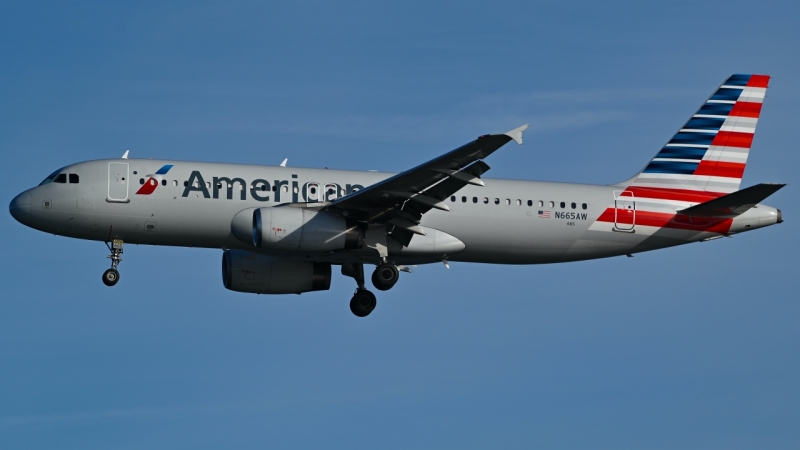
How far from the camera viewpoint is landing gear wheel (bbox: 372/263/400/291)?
39125 mm

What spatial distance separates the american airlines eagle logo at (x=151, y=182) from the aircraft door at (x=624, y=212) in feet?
51.8

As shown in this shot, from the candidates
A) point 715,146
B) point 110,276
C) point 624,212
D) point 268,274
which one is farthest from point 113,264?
point 715,146

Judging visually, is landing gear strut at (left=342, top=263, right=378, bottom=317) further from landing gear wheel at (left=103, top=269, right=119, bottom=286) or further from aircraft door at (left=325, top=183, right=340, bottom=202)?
landing gear wheel at (left=103, top=269, right=119, bottom=286)

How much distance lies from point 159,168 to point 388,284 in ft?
28.1

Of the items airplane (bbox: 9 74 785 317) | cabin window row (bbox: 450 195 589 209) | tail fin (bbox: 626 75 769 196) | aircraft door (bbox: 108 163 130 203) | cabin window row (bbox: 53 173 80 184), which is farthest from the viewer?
tail fin (bbox: 626 75 769 196)

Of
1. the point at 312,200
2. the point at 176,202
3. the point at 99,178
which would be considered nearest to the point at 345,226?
the point at 312,200

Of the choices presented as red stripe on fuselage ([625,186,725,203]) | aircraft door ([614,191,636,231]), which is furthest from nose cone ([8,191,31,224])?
red stripe on fuselage ([625,186,725,203])

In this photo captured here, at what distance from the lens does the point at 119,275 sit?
39.3 metres

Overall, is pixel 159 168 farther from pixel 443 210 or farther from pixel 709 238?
pixel 709 238

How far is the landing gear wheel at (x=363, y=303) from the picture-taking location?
138 feet

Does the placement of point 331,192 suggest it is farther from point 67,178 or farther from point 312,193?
point 67,178

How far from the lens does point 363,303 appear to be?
138 ft

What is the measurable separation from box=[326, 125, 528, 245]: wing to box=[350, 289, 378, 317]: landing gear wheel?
3.85 metres

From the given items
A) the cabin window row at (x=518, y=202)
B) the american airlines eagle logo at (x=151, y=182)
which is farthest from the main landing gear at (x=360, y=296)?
the american airlines eagle logo at (x=151, y=182)
